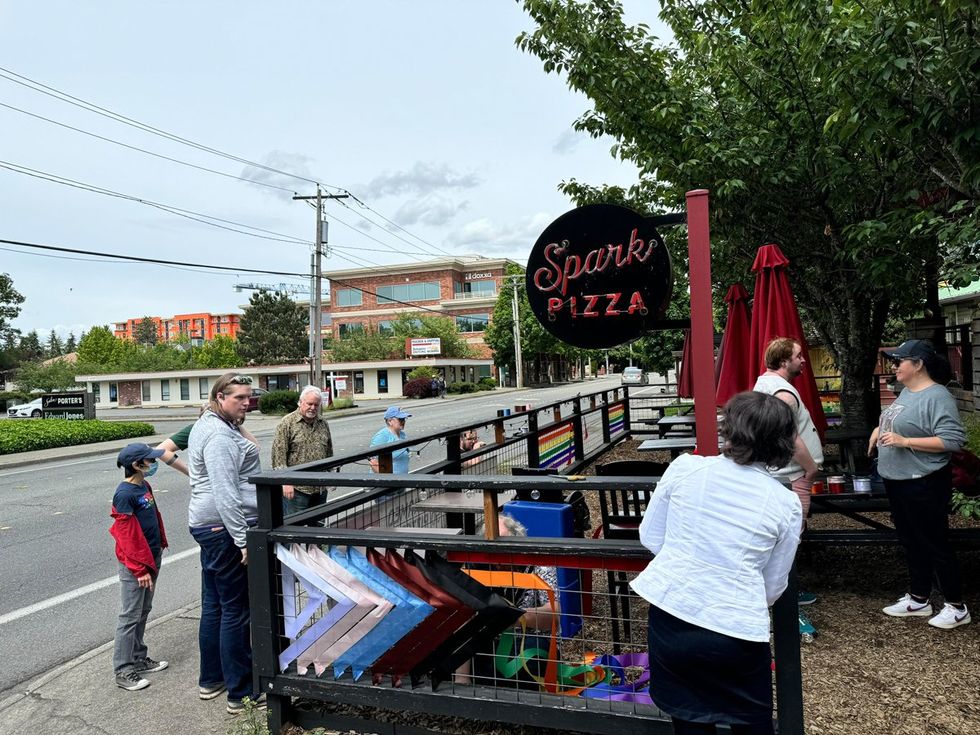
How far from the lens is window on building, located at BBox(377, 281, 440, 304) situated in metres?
73.3

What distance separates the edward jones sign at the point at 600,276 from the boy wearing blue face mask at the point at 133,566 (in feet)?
8.80

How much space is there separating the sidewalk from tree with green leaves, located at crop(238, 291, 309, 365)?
80428 millimetres

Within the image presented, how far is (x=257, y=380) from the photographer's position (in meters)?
57.3

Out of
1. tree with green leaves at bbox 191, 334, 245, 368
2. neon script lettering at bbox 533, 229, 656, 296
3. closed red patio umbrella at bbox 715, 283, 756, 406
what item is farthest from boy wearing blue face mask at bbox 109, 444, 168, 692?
tree with green leaves at bbox 191, 334, 245, 368

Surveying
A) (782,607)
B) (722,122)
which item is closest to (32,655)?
(782,607)

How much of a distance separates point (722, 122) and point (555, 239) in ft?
13.4

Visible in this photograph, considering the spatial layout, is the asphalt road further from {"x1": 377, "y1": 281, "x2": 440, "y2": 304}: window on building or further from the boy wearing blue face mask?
{"x1": 377, "y1": 281, "x2": 440, "y2": 304}: window on building

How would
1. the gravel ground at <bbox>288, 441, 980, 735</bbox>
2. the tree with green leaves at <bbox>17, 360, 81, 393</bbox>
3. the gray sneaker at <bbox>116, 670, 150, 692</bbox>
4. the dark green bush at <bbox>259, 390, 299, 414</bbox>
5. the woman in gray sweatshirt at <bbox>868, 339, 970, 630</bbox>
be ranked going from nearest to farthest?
the gravel ground at <bbox>288, 441, 980, 735</bbox> → the woman in gray sweatshirt at <bbox>868, 339, 970, 630</bbox> → the gray sneaker at <bbox>116, 670, 150, 692</bbox> → the dark green bush at <bbox>259, 390, 299, 414</bbox> → the tree with green leaves at <bbox>17, 360, 81, 393</bbox>

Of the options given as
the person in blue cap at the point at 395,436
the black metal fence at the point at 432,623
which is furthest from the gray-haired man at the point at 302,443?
the black metal fence at the point at 432,623

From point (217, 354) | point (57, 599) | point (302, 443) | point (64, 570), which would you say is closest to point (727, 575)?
point (302, 443)

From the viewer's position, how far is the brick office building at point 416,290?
69812 millimetres

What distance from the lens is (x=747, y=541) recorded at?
204cm

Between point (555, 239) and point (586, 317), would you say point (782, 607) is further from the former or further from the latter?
point (555, 239)

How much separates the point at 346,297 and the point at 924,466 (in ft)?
245
